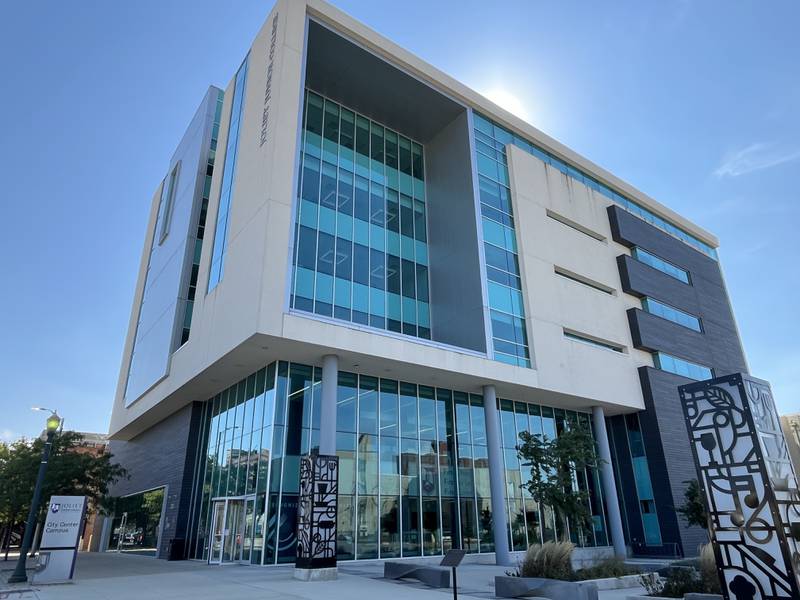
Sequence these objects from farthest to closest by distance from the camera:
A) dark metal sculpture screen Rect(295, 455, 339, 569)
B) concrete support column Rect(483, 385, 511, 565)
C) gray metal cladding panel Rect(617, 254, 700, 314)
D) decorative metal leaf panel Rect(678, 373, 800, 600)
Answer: gray metal cladding panel Rect(617, 254, 700, 314) → concrete support column Rect(483, 385, 511, 565) → dark metal sculpture screen Rect(295, 455, 339, 569) → decorative metal leaf panel Rect(678, 373, 800, 600)

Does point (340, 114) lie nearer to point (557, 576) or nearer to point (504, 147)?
point (504, 147)

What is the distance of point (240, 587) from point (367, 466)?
338 inches

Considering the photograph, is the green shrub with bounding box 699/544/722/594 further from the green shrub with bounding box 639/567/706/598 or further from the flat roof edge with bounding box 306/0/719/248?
the flat roof edge with bounding box 306/0/719/248

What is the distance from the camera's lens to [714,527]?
349 inches

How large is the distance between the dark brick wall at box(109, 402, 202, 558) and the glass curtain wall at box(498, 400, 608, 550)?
15.5 meters

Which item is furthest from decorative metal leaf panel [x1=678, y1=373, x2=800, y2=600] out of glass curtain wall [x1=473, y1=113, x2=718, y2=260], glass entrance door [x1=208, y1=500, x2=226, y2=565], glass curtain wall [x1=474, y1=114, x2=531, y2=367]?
glass curtain wall [x1=473, y1=113, x2=718, y2=260]

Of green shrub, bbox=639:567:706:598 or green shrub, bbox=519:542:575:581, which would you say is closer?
green shrub, bbox=639:567:706:598

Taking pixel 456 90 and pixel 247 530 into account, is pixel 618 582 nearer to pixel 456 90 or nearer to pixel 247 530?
pixel 247 530

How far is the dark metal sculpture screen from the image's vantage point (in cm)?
1578

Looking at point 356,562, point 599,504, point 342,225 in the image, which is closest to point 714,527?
point 356,562

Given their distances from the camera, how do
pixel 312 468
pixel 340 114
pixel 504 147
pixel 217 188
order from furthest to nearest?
pixel 504 147 → pixel 340 114 → pixel 217 188 → pixel 312 468

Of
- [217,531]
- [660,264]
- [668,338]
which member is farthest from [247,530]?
[660,264]

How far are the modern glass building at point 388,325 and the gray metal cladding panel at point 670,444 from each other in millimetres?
151

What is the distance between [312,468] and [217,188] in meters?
16.4
